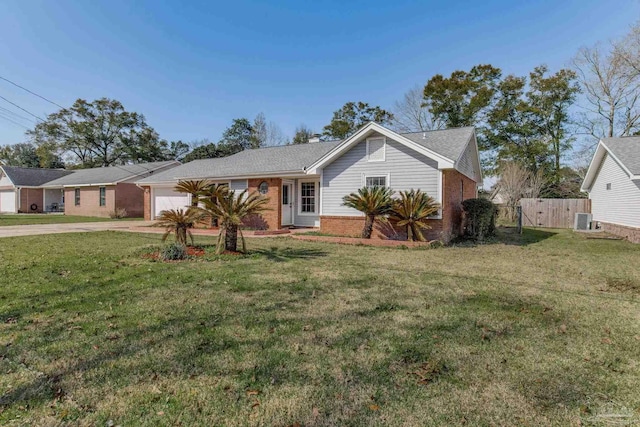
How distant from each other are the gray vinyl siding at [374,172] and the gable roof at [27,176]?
113ft

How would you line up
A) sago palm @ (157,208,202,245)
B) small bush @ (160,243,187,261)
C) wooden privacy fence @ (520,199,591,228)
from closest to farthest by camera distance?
small bush @ (160,243,187,261), sago palm @ (157,208,202,245), wooden privacy fence @ (520,199,591,228)

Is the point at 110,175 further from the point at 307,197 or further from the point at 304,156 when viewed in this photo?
the point at 307,197

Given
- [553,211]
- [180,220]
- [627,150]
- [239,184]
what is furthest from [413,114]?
[180,220]

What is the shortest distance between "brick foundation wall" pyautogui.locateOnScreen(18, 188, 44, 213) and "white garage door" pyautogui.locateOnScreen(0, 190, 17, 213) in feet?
3.19

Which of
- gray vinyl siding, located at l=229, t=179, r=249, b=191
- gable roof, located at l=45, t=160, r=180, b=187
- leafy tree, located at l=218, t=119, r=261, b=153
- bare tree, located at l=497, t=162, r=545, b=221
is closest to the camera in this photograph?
gray vinyl siding, located at l=229, t=179, r=249, b=191

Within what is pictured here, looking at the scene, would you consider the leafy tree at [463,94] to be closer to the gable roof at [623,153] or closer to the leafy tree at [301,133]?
the gable roof at [623,153]

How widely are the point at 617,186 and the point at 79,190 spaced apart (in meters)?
37.1

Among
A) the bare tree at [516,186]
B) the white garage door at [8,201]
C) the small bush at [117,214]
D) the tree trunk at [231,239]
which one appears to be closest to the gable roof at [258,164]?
the tree trunk at [231,239]

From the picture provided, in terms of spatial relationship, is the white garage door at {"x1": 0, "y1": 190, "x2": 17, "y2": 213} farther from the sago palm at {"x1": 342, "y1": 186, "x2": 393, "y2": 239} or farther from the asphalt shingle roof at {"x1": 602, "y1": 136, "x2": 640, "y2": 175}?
the asphalt shingle roof at {"x1": 602, "y1": 136, "x2": 640, "y2": 175}

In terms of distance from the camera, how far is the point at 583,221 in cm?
1697

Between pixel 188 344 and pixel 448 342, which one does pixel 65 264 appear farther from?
pixel 448 342

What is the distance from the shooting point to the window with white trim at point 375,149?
41.7ft

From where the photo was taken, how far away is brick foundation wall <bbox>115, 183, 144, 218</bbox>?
26.6 m

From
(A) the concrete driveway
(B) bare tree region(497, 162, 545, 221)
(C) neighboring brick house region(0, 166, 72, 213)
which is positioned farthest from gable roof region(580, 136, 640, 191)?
(C) neighboring brick house region(0, 166, 72, 213)
